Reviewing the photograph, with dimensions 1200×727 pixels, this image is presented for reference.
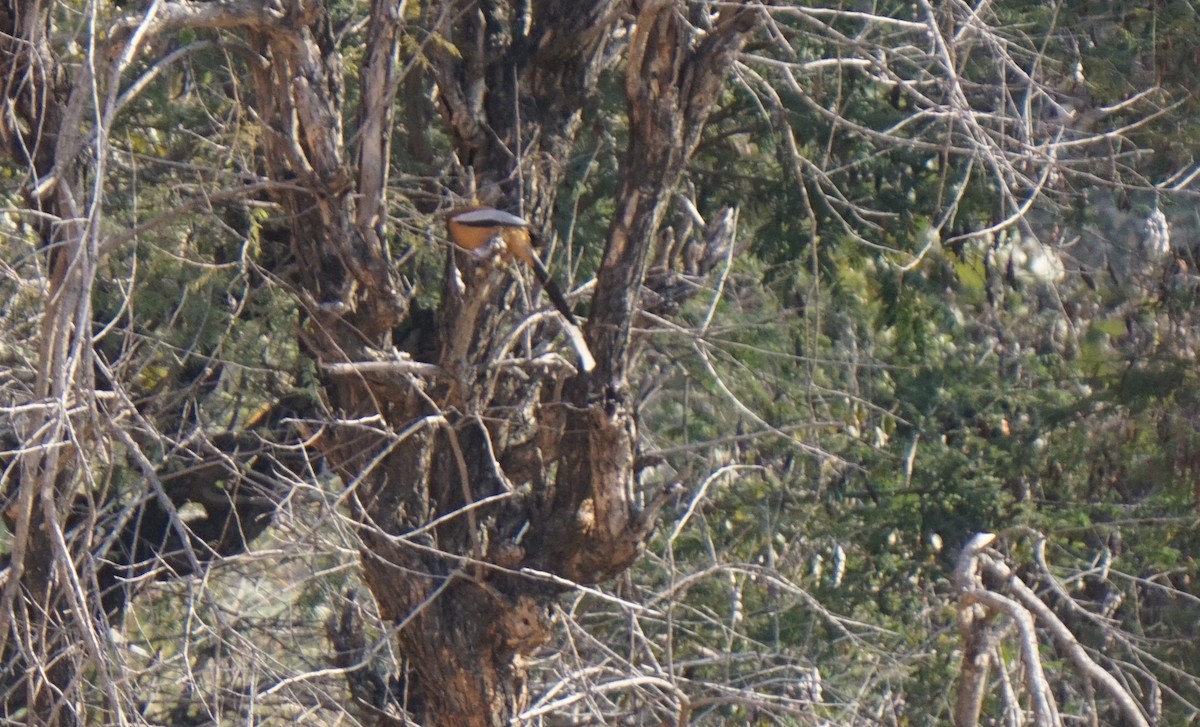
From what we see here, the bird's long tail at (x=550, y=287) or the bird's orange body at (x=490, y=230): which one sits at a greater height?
the bird's orange body at (x=490, y=230)

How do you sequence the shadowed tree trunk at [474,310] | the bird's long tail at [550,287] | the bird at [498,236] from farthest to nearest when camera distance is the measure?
the bird's long tail at [550,287] → the bird at [498,236] → the shadowed tree trunk at [474,310]

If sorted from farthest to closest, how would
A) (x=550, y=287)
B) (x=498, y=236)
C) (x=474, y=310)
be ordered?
(x=550, y=287)
(x=498, y=236)
(x=474, y=310)

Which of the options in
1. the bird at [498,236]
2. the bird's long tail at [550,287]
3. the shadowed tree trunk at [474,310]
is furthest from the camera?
the bird's long tail at [550,287]

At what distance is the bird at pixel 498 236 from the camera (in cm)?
468

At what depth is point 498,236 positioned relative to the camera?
15.4 ft

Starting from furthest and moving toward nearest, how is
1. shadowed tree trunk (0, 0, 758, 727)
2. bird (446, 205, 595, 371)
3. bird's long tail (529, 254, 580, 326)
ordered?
1. bird's long tail (529, 254, 580, 326)
2. bird (446, 205, 595, 371)
3. shadowed tree trunk (0, 0, 758, 727)

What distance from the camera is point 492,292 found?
524 centimetres

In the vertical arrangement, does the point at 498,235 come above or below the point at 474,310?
above

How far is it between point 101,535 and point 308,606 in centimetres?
96

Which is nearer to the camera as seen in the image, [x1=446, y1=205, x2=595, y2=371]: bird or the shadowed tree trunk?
the shadowed tree trunk

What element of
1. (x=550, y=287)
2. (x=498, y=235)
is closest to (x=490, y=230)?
(x=498, y=235)

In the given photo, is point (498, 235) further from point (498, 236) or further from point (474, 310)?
point (474, 310)

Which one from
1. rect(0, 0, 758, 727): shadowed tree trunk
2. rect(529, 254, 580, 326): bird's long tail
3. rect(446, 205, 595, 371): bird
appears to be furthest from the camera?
rect(529, 254, 580, 326): bird's long tail

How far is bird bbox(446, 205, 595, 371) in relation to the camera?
15.4ft
